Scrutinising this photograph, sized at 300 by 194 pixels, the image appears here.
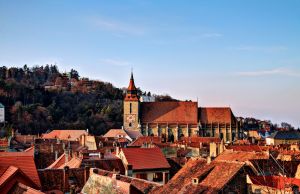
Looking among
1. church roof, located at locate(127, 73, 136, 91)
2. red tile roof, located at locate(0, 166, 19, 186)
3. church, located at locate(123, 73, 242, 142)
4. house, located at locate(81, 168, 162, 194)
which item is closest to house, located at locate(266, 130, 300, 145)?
church, located at locate(123, 73, 242, 142)

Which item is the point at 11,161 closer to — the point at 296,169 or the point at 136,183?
the point at 136,183

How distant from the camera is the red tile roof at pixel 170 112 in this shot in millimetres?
113062

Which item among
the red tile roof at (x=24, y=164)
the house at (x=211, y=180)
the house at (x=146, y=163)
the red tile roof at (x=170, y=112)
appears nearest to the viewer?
the house at (x=211, y=180)

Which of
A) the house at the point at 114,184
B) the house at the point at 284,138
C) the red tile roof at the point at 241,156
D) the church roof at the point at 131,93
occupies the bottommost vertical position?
the house at the point at 114,184

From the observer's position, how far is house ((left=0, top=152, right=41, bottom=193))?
27.8 meters

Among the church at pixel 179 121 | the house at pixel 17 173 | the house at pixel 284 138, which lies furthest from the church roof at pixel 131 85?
the house at pixel 17 173

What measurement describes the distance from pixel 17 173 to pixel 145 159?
43.5ft

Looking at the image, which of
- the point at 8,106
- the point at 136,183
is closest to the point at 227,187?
the point at 136,183

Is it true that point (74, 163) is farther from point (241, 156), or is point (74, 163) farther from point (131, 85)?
point (131, 85)

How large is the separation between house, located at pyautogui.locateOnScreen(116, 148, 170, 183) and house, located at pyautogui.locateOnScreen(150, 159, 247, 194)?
9.24 m

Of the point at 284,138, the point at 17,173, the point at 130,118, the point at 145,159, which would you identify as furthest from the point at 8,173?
the point at 130,118

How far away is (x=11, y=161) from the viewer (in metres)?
30.9

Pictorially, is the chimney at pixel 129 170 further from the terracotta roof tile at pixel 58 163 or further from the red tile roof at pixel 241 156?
the red tile roof at pixel 241 156

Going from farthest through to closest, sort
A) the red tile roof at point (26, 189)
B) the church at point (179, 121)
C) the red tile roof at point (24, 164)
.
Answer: the church at point (179, 121) → the red tile roof at point (24, 164) → the red tile roof at point (26, 189)
